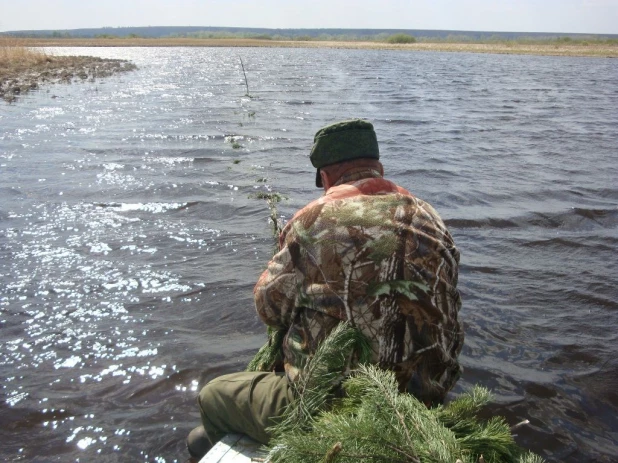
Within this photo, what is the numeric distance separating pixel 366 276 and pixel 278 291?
529 millimetres

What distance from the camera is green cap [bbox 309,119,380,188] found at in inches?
121

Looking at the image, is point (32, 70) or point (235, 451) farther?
point (32, 70)

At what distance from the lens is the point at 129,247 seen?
8117 millimetres

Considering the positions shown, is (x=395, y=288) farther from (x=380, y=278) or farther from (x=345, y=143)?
(x=345, y=143)

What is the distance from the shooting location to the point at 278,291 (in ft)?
9.80

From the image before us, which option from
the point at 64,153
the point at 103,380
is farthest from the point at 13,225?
the point at 64,153

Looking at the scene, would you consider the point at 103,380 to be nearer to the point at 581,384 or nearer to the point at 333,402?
the point at 333,402

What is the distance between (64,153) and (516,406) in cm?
1244

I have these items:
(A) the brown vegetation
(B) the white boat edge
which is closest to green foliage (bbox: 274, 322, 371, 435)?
(B) the white boat edge

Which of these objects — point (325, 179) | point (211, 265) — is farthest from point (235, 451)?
point (211, 265)

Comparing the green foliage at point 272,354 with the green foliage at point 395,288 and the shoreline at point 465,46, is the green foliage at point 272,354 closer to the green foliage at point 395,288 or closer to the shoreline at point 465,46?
the green foliage at point 395,288

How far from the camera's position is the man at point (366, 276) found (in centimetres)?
270

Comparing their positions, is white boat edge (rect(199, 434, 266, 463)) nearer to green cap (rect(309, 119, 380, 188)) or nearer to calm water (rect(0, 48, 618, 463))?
calm water (rect(0, 48, 618, 463))

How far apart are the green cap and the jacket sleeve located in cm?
57
